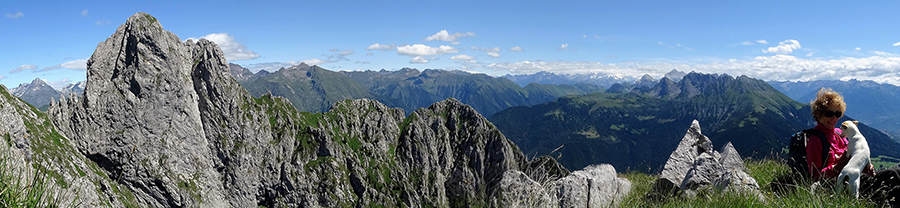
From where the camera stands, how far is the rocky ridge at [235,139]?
366 feet

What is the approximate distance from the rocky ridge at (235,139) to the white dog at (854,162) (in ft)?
237

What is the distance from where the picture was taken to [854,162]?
707cm

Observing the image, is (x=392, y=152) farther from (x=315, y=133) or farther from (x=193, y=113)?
(x=193, y=113)

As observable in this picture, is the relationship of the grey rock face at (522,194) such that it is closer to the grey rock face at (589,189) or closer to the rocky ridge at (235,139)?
the grey rock face at (589,189)

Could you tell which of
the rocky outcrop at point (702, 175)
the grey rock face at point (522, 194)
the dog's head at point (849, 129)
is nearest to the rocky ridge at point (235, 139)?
the rocky outcrop at point (702, 175)

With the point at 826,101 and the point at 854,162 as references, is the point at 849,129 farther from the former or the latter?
the point at 854,162

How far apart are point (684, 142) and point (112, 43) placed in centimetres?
14713

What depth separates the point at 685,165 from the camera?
11609mm

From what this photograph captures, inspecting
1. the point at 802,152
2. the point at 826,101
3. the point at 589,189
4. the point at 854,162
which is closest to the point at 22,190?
the point at 589,189

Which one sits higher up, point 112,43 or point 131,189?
point 112,43

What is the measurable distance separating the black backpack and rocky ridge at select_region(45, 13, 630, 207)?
2809 inches

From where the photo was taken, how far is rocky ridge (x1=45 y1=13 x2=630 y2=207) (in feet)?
366

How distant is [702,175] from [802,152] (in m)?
1.88

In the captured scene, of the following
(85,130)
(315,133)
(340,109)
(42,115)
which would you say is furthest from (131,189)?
(340,109)
